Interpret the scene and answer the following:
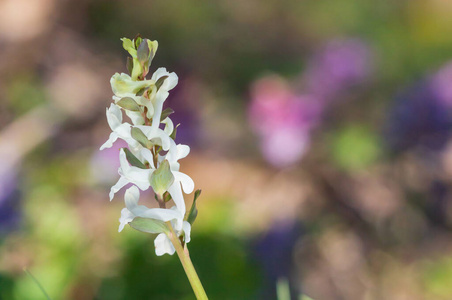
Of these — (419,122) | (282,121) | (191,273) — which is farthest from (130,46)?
(419,122)

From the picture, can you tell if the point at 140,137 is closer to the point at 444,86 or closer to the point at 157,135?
the point at 157,135

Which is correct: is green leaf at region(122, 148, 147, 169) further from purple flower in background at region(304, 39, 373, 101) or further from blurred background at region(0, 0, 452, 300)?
purple flower in background at region(304, 39, 373, 101)

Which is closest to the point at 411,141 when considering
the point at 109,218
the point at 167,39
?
the point at 109,218

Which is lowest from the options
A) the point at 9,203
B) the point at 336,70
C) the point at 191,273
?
the point at 191,273

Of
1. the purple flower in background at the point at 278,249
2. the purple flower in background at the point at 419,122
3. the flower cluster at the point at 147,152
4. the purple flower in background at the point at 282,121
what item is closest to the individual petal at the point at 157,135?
the flower cluster at the point at 147,152

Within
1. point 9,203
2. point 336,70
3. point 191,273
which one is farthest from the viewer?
point 336,70

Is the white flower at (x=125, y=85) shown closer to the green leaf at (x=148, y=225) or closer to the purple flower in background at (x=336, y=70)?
the green leaf at (x=148, y=225)

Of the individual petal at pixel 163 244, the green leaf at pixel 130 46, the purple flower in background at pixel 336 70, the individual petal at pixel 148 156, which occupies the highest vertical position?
the purple flower in background at pixel 336 70

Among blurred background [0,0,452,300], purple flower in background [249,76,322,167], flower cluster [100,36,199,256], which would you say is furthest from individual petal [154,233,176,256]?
purple flower in background [249,76,322,167]

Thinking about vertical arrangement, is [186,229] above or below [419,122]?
below
